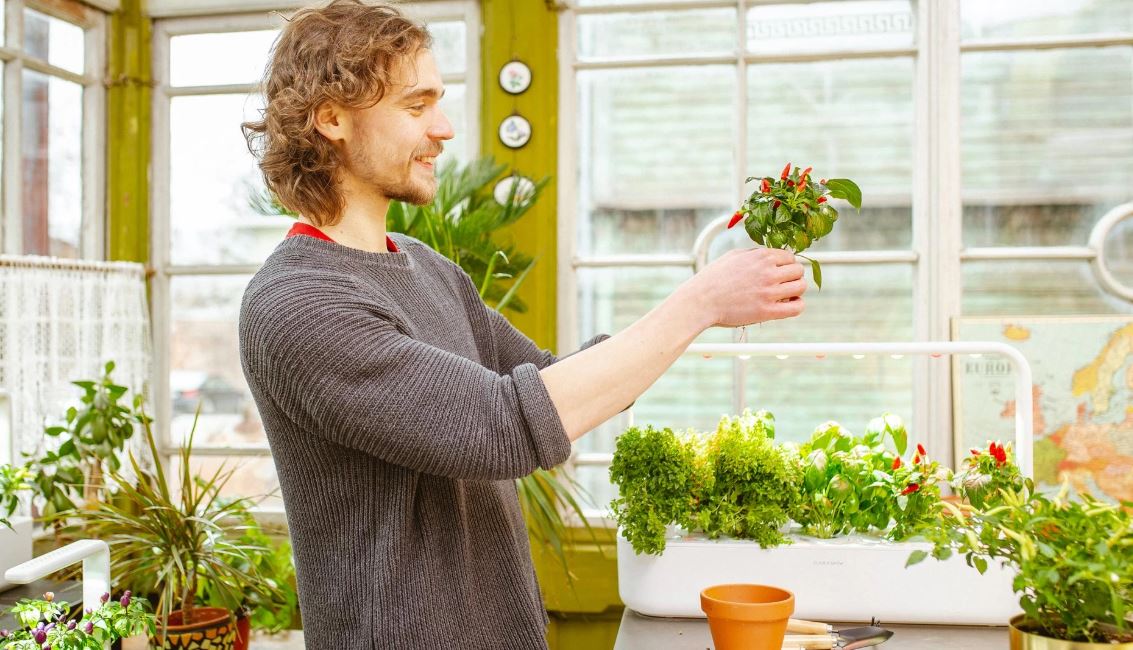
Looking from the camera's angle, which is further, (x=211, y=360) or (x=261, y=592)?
(x=211, y=360)

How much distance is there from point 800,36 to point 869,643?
89.2 inches

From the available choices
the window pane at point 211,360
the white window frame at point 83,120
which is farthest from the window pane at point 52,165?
the window pane at point 211,360

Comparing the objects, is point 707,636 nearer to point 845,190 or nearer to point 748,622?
point 748,622

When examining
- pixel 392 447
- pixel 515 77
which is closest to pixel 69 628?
pixel 392 447

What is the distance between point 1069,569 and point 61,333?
2.98 metres

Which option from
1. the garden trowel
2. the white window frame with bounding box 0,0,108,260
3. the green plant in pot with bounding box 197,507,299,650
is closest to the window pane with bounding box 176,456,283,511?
the green plant in pot with bounding box 197,507,299,650

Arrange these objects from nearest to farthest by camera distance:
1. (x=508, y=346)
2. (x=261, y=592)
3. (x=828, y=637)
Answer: (x=828, y=637)
(x=508, y=346)
(x=261, y=592)

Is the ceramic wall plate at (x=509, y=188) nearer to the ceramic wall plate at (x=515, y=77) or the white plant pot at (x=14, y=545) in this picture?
the ceramic wall plate at (x=515, y=77)

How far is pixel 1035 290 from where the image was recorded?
2928 millimetres

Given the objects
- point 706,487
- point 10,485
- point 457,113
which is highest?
point 457,113

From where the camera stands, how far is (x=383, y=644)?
3.58 ft

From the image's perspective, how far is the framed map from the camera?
9.21ft

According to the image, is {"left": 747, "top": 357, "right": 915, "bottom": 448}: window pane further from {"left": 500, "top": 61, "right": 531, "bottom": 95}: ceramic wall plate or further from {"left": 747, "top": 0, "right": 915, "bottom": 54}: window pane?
{"left": 500, "top": 61, "right": 531, "bottom": 95}: ceramic wall plate

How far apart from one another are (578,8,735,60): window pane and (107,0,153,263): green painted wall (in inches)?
62.8
